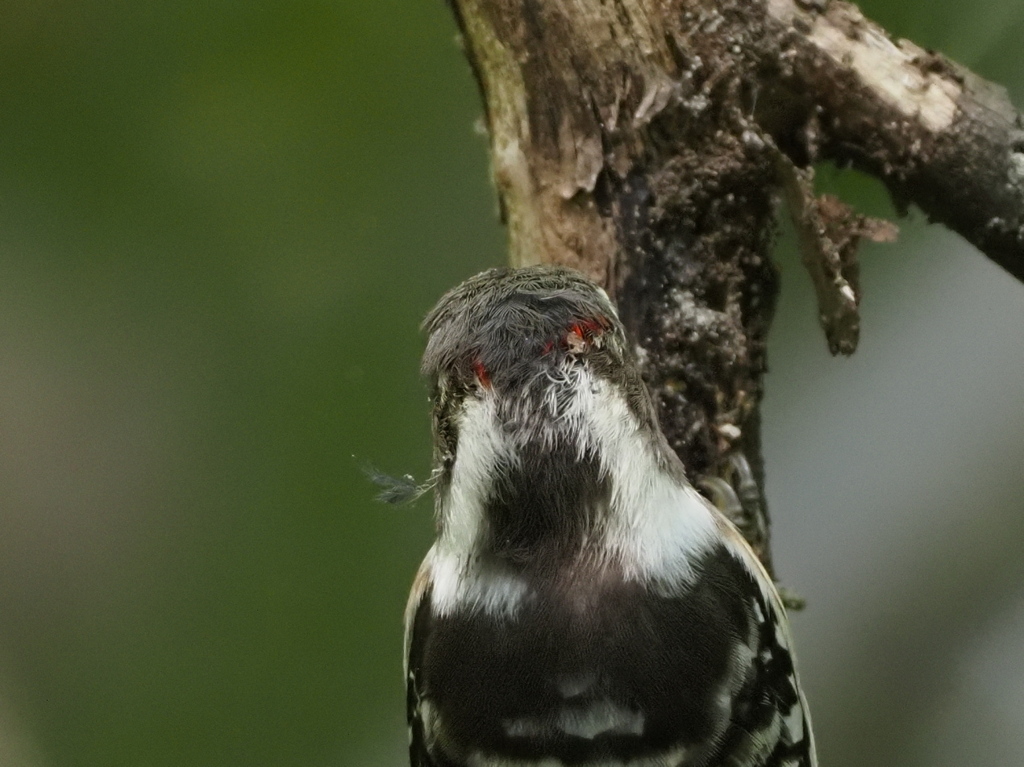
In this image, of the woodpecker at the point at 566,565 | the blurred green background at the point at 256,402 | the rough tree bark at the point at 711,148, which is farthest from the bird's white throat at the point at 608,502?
the blurred green background at the point at 256,402

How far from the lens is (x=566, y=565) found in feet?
3.78

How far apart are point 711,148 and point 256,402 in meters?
1.35

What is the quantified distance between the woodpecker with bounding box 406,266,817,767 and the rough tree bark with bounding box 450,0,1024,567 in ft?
0.80

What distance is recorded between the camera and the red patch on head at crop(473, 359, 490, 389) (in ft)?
3.63

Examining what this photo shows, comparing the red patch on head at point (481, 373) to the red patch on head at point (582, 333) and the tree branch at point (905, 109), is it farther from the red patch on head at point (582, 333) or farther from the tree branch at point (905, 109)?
the tree branch at point (905, 109)

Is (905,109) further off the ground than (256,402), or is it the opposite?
(905,109)

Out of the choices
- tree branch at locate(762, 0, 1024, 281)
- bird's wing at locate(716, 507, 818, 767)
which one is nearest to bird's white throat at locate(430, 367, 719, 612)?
bird's wing at locate(716, 507, 818, 767)

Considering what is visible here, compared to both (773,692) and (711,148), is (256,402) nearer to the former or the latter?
(711,148)

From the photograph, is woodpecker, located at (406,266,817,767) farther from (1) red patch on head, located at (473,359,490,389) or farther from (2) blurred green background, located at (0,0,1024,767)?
(2) blurred green background, located at (0,0,1024,767)

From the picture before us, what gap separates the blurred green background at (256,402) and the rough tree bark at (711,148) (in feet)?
1.88

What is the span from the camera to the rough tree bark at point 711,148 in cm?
140

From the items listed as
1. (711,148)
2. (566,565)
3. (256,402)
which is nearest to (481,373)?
(566,565)

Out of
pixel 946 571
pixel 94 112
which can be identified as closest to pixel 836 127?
pixel 946 571

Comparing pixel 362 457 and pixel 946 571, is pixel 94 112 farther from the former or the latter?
pixel 946 571
